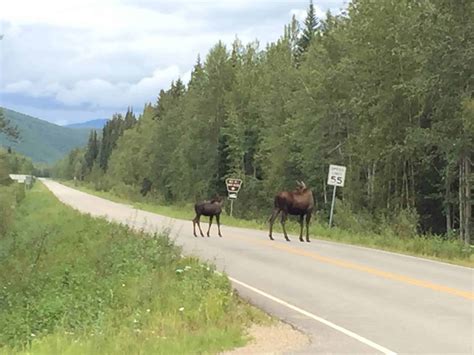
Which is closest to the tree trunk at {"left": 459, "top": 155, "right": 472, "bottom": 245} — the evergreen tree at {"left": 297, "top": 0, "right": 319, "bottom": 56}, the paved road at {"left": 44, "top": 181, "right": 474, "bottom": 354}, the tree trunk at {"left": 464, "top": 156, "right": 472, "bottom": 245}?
the tree trunk at {"left": 464, "top": 156, "right": 472, "bottom": 245}

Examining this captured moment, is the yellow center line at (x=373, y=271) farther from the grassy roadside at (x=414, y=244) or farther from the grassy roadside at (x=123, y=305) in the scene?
the grassy roadside at (x=123, y=305)

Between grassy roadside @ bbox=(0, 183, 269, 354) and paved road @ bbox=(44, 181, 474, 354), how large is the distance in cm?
104

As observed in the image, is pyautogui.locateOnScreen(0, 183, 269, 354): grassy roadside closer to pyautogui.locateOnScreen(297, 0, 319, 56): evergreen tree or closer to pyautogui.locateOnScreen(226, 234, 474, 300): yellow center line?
pyautogui.locateOnScreen(226, 234, 474, 300): yellow center line

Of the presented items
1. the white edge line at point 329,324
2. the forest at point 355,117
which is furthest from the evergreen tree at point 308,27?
the white edge line at point 329,324

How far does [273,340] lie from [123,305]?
357 cm

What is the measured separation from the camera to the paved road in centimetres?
893

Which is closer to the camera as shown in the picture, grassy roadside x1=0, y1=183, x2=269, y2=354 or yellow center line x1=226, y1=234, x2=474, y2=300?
grassy roadside x1=0, y1=183, x2=269, y2=354

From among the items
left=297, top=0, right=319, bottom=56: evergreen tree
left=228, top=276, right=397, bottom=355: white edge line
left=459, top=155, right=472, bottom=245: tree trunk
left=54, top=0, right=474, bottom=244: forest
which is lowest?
left=228, top=276, right=397, bottom=355: white edge line

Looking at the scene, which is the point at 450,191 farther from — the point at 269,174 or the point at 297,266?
the point at 269,174

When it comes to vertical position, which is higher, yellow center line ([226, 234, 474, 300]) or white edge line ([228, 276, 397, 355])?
yellow center line ([226, 234, 474, 300])

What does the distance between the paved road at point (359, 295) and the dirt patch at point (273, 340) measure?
211 mm

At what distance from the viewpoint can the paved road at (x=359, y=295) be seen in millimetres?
8930

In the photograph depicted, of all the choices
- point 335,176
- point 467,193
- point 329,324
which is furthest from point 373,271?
point 467,193

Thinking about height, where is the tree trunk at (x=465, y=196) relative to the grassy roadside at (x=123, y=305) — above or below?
above
